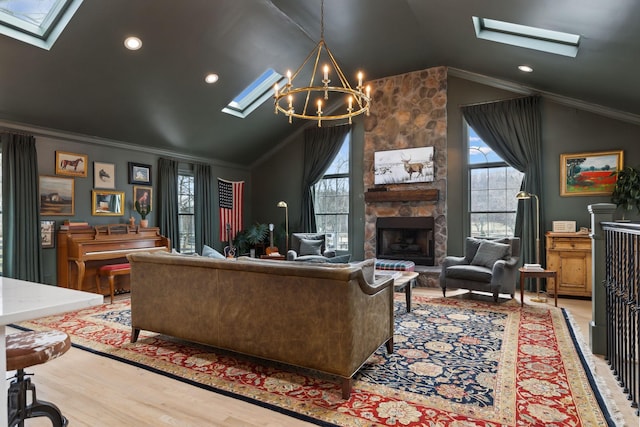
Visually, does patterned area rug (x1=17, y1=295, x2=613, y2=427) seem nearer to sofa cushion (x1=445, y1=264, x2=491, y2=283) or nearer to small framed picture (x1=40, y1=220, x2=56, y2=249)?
sofa cushion (x1=445, y1=264, x2=491, y2=283)

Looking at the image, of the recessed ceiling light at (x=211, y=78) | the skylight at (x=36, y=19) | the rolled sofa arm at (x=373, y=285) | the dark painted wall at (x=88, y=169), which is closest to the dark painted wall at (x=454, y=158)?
the dark painted wall at (x=88, y=169)

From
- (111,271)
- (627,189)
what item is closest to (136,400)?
(111,271)

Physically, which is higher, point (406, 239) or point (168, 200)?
point (168, 200)

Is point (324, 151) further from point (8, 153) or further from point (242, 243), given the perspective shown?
point (8, 153)

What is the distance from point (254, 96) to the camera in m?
6.84

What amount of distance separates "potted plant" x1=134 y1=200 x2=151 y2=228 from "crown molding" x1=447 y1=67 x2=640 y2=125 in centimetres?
594

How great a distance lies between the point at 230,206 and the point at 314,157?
2.22 metres

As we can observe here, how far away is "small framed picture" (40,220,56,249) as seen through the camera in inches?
200

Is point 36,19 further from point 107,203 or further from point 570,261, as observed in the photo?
point 570,261

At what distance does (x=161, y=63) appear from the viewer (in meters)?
4.93

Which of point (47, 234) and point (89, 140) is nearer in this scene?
point (47, 234)

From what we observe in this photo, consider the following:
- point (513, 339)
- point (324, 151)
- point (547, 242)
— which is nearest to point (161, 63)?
point (324, 151)

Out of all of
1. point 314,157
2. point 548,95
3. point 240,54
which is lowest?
point 314,157

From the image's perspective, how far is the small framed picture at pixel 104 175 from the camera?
5.74 meters
